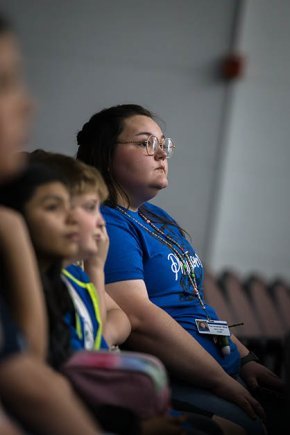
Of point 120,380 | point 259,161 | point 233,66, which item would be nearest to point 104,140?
point 120,380

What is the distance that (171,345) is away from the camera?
2244 mm

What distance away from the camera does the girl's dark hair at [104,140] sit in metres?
2.51

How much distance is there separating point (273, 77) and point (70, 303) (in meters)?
4.88

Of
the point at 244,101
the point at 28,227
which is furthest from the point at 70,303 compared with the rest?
the point at 244,101

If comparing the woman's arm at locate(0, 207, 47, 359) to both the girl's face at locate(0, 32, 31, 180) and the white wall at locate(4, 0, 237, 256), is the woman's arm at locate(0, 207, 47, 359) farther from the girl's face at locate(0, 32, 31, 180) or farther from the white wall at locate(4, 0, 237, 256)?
the white wall at locate(4, 0, 237, 256)

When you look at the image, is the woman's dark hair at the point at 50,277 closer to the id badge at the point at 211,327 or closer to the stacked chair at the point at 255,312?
the id badge at the point at 211,327

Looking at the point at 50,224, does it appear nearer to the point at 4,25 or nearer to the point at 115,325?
the point at 4,25

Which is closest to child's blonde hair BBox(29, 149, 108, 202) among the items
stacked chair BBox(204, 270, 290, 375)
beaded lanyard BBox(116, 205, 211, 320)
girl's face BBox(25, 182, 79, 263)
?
girl's face BBox(25, 182, 79, 263)

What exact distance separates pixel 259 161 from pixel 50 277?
4.80m

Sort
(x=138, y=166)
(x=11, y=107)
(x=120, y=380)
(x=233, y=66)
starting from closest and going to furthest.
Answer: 1. (x=11, y=107)
2. (x=120, y=380)
3. (x=138, y=166)
4. (x=233, y=66)

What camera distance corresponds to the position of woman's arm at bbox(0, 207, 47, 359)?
4.10ft

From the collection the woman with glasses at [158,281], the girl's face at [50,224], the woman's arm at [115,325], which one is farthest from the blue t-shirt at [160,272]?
the girl's face at [50,224]

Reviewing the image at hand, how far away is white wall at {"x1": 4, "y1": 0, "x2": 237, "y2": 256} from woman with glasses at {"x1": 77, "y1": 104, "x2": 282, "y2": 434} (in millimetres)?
3135

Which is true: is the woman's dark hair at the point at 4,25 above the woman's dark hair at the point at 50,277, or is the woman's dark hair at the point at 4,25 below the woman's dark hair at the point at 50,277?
above
